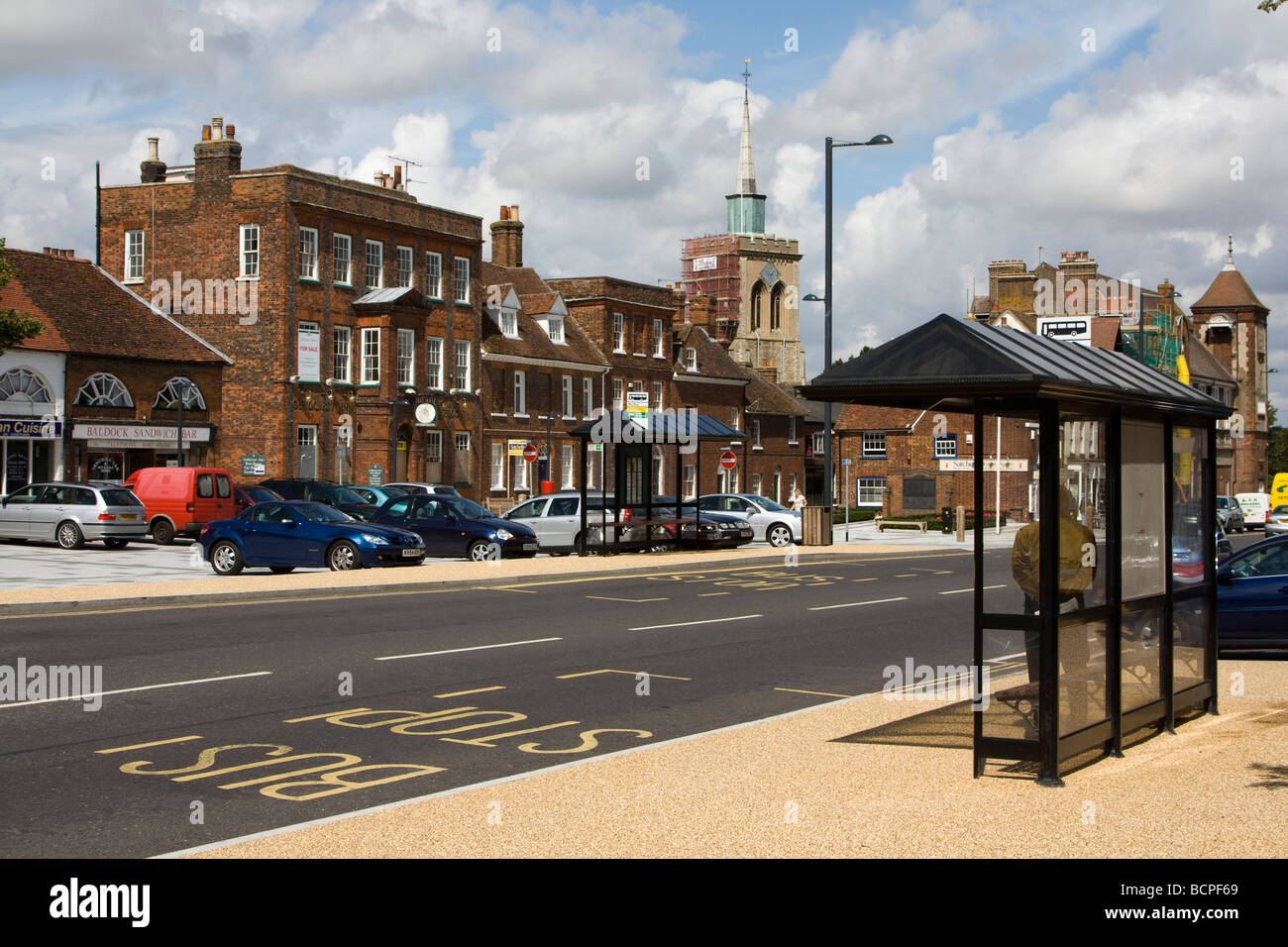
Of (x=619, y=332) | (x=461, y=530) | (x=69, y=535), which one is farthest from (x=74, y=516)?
(x=619, y=332)

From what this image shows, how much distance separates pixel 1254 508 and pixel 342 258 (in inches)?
1821

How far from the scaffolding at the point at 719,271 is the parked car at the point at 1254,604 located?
4436 inches

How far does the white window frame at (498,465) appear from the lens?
188ft

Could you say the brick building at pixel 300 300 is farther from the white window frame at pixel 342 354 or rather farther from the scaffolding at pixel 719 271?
the scaffolding at pixel 719 271

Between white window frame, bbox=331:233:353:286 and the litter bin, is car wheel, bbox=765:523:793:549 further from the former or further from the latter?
white window frame, bbox=331:233:353:286

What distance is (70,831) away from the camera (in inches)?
275

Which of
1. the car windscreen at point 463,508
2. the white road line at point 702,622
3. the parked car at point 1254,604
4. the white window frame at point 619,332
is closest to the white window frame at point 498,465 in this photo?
the white window frame at point 619,332

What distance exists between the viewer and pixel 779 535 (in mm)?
39250

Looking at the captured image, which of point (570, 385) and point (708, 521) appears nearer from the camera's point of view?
point (708, 521)

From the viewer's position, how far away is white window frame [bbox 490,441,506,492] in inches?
2251

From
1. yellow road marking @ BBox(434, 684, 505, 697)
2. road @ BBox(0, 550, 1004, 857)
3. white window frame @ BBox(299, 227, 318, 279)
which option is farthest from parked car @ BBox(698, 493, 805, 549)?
yellow road marking @ BBox(434, 684, 505, 697)
